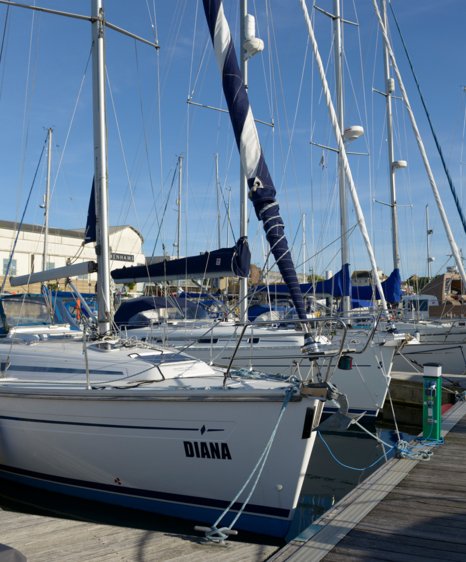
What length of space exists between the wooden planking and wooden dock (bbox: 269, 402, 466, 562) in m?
0.43

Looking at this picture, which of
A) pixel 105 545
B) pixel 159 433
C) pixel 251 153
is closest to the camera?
pixel 105 545

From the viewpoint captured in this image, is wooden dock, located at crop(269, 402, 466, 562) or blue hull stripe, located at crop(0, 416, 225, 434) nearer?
wooden dock, located at crop(269, 402, 466, 562)

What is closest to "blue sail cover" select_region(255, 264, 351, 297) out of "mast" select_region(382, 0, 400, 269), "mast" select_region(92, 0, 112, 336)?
"mast" select_region(382, 0, 400, 269)

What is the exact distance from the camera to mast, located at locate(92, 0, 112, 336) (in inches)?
329

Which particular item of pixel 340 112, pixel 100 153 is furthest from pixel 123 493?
pixel 340 112

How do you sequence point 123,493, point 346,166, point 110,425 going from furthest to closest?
point 346,166 → point 123,493 → point 110,425

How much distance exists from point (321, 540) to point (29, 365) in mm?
4925

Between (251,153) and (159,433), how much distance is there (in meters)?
4.60

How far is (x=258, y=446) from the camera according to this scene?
5.75 m

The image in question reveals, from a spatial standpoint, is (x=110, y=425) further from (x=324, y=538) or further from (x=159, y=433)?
(x=324, y=538)

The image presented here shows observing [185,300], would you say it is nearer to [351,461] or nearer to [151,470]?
[351,461]

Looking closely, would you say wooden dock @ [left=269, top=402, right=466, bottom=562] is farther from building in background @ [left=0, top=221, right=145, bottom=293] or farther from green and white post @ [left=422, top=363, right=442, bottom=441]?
building in background @ [left=0, top=221, right=145, bottom=293]

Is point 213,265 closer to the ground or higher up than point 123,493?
higher up

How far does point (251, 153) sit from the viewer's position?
871 centimetres
